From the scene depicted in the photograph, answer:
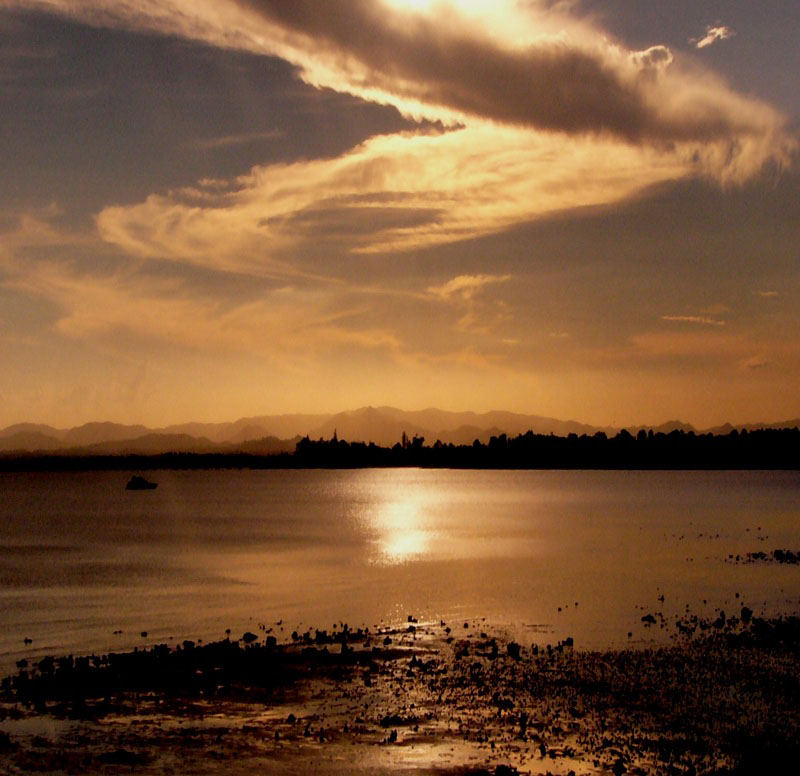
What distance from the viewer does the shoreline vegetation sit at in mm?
22359

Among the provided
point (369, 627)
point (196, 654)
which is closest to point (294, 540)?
point (369, 627)

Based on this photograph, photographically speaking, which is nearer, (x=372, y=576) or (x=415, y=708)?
(x=415, y=708)

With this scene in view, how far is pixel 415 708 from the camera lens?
27125mm

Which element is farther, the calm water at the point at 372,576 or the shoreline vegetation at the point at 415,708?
the calm water at the point at 372,576

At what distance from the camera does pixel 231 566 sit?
78188 mm

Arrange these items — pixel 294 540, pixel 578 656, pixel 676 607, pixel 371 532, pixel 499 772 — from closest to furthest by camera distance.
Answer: pixel 499 772
pixel 578 656
pixel 676 607
pixel 294 540
pixel 371 532

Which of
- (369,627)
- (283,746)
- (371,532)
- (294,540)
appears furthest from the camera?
(371,532)

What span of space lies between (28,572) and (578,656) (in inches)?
2295

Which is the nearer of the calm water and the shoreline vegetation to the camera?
the shoreline vegetation

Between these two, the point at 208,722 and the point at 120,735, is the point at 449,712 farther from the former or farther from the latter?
the point at 120,735

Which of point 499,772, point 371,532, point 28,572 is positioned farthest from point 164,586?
point 371,532

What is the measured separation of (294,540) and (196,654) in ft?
247

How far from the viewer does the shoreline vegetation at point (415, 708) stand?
22.4m

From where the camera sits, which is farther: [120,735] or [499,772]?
[120,735]
